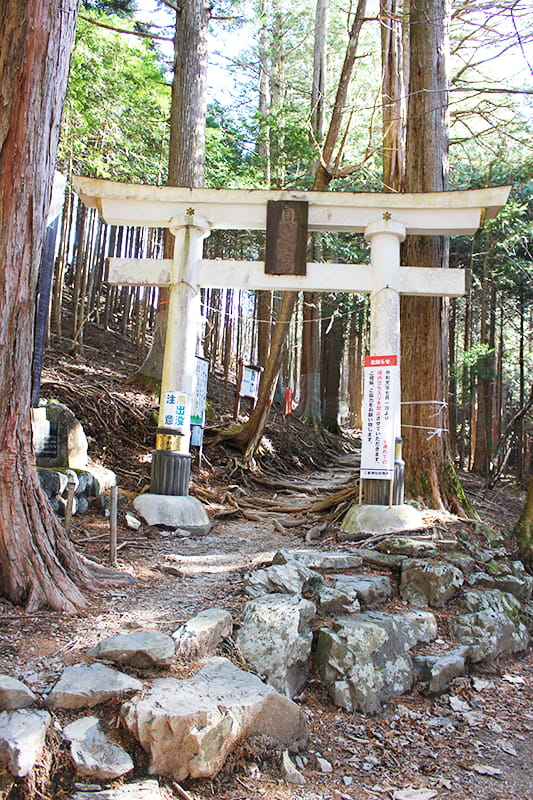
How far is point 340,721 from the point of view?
3.60 m

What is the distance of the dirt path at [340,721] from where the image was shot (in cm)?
290

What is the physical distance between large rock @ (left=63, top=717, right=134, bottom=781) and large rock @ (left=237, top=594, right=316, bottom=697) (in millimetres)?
1188

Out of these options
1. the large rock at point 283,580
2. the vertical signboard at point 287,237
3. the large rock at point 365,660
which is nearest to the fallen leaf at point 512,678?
the large rock at point 365,660

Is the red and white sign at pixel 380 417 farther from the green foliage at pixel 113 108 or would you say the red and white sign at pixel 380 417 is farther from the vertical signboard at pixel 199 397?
the green foliage at pixel 113 108

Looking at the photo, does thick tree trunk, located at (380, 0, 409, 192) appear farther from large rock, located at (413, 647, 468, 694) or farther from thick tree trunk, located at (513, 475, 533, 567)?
large rock, located at (413, 647, 468, 694)

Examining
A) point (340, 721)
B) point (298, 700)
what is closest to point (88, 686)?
point (298, 700)

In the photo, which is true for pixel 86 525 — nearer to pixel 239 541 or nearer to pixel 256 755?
pixel 239 541

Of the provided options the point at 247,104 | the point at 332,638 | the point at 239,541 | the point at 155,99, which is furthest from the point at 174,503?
the point at 247,104

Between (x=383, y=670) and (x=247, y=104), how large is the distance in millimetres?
19308

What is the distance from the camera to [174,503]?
679cm

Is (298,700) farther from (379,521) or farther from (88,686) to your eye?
(379,521)

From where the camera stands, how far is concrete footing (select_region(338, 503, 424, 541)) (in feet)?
20.8

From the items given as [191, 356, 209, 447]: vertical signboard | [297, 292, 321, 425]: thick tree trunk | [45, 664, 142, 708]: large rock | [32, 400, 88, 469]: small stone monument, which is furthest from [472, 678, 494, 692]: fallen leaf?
[297, 292, 321, 425]: thick tree trunk

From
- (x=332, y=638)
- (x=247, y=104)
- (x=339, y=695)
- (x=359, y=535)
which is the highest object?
(x=247, y=104)
